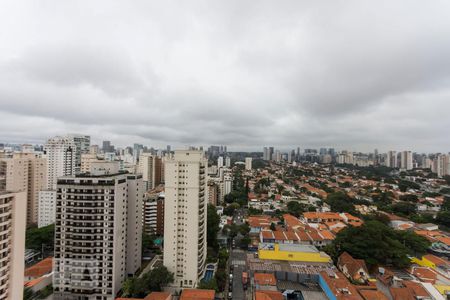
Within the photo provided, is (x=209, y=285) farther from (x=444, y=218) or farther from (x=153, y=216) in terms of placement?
(x=444, y=218)

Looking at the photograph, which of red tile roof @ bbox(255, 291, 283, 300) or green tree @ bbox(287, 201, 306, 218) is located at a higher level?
red tile roof @ bbox(255, 291, 283, 300)

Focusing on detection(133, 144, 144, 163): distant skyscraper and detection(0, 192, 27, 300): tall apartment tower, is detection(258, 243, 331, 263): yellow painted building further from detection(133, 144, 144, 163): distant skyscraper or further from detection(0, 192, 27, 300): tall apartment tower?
detection(133, 144, 144, 163): distant skyscraper

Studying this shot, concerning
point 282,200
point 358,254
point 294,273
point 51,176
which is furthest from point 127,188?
point 282,200

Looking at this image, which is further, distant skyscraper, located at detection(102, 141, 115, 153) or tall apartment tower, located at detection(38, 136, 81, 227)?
distant skyscraper, located at detection(102, 141, 115, 153)

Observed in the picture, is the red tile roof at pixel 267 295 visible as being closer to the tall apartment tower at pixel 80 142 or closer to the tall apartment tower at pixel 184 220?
the tall apartment tower at pixel 184 220

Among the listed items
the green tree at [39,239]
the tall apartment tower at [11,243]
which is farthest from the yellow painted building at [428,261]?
the green tree at [39,239]

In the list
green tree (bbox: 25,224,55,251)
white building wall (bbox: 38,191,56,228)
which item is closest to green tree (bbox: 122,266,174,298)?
green tree (bbox: 25,224,55,251)

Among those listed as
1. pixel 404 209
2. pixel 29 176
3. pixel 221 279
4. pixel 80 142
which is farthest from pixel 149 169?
pixel 404 209
